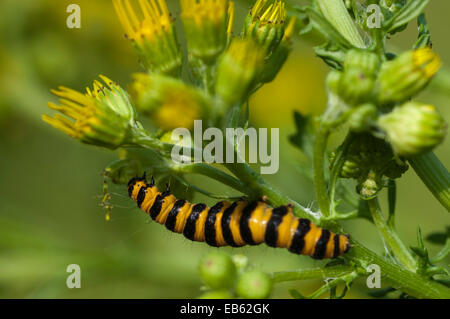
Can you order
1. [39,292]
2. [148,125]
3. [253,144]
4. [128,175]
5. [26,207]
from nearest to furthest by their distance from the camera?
[128,175], [253,144], [39,292], [148,125], [26,207]

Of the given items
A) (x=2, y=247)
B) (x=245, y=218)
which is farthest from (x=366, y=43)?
(x=2, y=247)

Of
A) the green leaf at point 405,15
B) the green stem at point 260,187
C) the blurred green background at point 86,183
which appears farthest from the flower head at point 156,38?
the blurred green background at point 86,183

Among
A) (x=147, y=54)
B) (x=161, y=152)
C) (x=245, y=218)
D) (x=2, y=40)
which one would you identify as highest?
(x=2, y=40)

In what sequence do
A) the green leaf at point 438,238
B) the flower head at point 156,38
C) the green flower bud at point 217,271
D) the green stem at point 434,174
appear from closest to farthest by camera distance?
the green flower bud at point 217,271
the flower head at point 156,38
the green stem at point 434,174
the green leaf at point 438,238

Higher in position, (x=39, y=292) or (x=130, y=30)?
(x=130, y=30)

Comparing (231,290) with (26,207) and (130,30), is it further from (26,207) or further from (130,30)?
(26,207)

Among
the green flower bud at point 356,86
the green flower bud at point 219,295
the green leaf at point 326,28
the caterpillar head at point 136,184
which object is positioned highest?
the green leaf at point 326,28

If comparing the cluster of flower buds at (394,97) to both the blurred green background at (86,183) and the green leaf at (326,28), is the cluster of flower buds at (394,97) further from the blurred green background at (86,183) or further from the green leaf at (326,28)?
the blurred green background at (86,183)

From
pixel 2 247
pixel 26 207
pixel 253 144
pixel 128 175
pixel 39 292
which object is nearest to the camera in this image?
pixel 128 175
